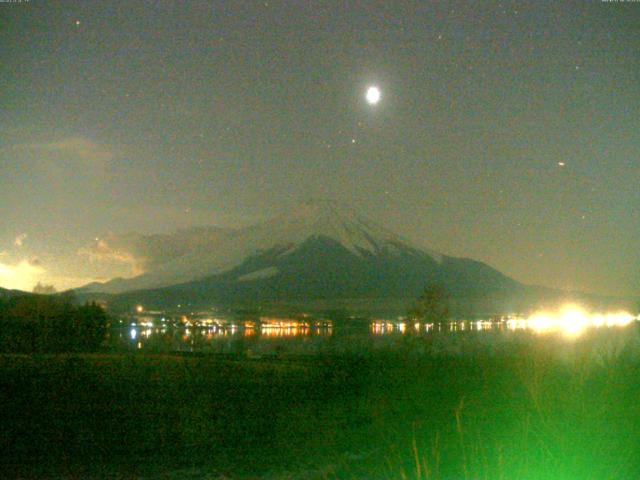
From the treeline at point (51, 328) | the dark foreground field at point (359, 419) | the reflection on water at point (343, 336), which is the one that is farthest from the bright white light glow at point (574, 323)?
the treeline at point (51, 328)

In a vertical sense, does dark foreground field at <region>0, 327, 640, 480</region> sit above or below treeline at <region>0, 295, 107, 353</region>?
below

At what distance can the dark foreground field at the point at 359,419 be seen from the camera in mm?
11195

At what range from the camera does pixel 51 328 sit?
42.6 m

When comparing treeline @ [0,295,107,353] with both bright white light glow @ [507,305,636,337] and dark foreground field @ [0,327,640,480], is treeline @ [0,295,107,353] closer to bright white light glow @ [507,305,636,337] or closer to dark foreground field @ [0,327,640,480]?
dark foreground field @ [0,327,640,480]

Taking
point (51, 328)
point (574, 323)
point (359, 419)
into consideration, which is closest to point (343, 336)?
point (574, 323)

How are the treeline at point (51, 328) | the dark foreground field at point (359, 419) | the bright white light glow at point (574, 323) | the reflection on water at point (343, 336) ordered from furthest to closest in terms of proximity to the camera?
the treeline at point (51, 328) < the reflection on water at point (343, 336) < the bright white light glow at point (574, 323) < the dark foreground field at point (359, 419)

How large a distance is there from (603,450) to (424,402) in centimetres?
712

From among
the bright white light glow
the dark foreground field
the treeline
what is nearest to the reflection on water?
the bright white light glow

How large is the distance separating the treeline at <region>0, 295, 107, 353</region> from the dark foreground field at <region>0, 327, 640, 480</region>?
1963cm

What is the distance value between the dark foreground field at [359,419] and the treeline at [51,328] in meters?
19.6

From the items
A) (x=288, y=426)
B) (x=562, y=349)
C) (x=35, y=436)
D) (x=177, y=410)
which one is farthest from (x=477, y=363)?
(x=35, y=436)

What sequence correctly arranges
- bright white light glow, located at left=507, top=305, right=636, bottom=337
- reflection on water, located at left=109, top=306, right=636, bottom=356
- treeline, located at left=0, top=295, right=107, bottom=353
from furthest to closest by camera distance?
treeline, located at left=0, top=295, right=107, bottom=353 < reflection on water, located at left=109, top=306, right=636, bottom=356 < bright white light glow, located at left=507, top=305, right=636, bottom=337

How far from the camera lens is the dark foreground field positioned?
1120 centimetres

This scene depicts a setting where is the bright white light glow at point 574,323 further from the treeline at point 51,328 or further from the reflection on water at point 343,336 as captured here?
the treeline at point 51,328
